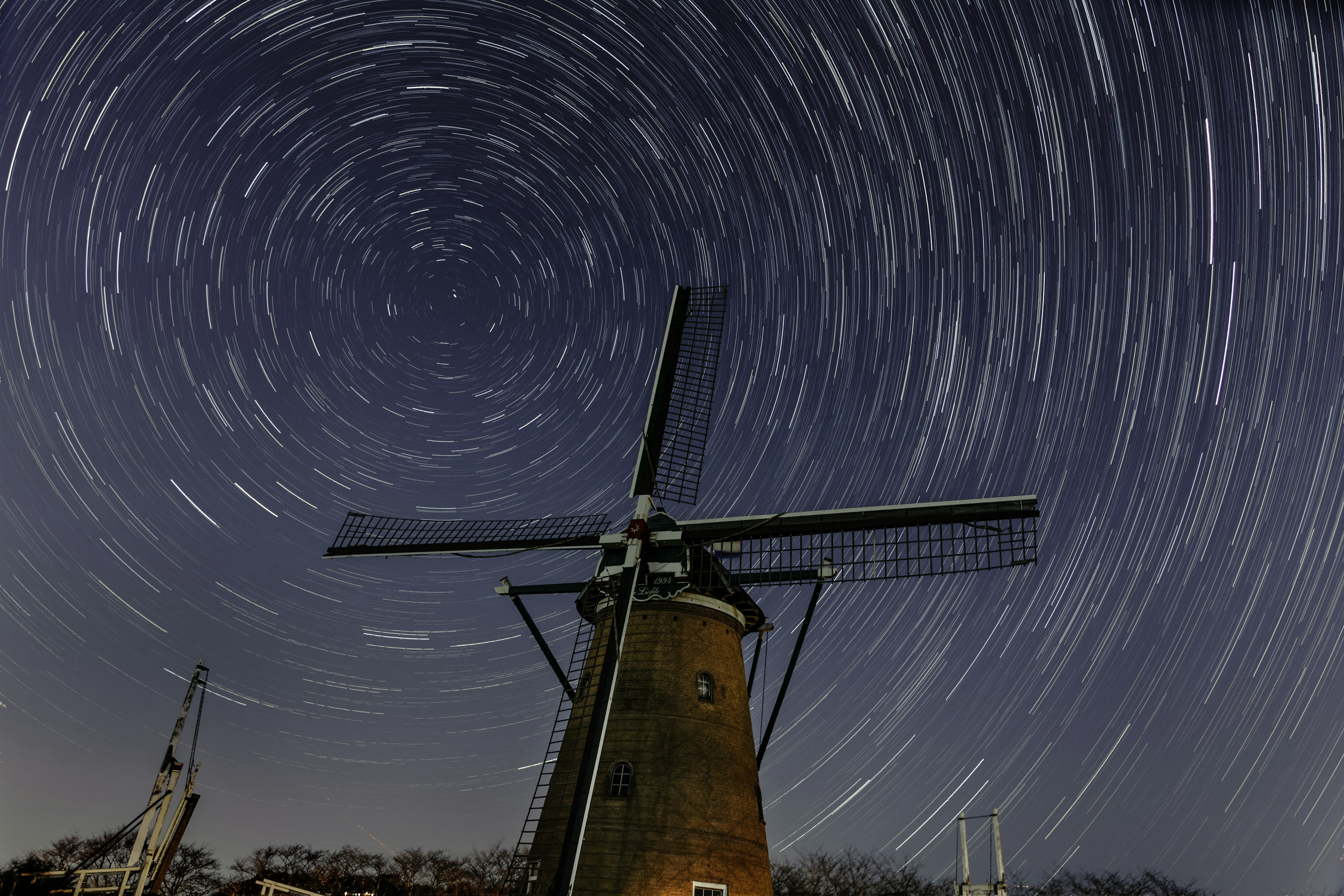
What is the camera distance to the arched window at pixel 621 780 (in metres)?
16.8

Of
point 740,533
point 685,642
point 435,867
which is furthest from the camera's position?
point 435,867

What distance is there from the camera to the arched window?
1675cm

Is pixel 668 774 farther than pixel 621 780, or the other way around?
pixel 621 780

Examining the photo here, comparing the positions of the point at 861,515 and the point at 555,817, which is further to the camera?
the point at 861,515

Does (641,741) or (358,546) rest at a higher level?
(358,546)

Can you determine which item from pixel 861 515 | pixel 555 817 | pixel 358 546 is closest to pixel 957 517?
pixel 861 515

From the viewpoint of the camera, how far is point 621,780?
1692cm

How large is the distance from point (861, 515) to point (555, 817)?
9373 millimetres

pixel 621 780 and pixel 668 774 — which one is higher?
pixel 668 774

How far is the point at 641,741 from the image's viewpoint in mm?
17188

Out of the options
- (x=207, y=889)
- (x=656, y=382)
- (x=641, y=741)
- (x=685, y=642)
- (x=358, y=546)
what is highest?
(x=656, y=382)

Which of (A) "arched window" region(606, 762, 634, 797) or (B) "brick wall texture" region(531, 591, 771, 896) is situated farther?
(A) "arched window" region(606, 762, 634, 797)

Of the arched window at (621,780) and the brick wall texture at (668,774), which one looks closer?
the brick wall texture at (668,774)

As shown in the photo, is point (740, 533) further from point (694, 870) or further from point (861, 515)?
point (694, 870)
